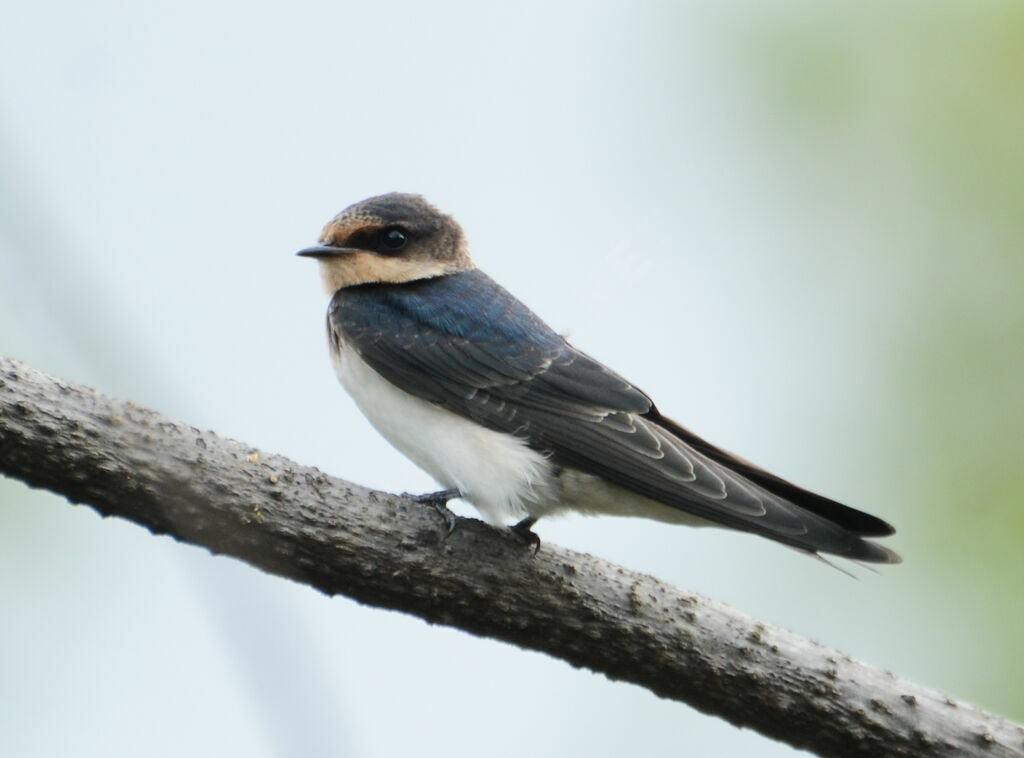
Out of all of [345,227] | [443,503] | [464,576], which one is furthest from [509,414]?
[345,227]

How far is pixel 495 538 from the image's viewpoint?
2.81 metres

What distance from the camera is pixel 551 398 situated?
3.27 meters

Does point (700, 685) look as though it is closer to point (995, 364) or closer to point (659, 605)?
point (659, 605)

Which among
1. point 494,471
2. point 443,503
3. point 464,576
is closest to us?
point 464,576

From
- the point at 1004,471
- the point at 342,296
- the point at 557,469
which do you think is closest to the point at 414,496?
the point at 557,469

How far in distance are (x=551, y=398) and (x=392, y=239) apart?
0.87 meters

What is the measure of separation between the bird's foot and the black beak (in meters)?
1.13

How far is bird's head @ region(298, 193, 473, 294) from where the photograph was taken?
12.1 feet

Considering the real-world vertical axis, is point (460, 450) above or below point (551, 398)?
below

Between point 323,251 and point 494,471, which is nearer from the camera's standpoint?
point 494,471

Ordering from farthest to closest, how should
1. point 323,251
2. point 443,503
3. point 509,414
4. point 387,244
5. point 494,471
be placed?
point 387,244 → point 323,251 → point 509,414 → point 494,471 → point 443,503

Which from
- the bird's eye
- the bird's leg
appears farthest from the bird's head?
the bird's leg

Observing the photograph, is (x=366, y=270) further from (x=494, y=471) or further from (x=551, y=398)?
(x=494, y=471)

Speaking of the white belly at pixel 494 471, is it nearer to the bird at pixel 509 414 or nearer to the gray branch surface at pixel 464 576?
the bird at pixel 509 414
